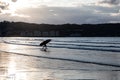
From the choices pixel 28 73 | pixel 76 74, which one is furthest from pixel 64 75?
pixel 28 73

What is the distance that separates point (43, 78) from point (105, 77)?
2.44 meters

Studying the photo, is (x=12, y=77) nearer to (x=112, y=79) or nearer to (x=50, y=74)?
(x=50, y=74)

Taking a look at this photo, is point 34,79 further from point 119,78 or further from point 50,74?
point 119,78

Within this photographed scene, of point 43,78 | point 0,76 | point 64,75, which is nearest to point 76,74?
point 64,75

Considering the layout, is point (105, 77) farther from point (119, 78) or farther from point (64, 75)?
point (64, 75)

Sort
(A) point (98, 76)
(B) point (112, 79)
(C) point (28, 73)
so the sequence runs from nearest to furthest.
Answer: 1. (B) point (112, 79)
2. (A) point (98, 76)
3. (C) point (28, 73)

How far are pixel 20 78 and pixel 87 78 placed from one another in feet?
8.48

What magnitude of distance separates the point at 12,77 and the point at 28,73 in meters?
1.55

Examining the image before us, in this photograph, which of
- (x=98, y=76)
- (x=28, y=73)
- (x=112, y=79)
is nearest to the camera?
(x=112, y=79)

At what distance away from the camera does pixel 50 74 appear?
1588 cm

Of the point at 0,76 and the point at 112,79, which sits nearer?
the point at 112,79

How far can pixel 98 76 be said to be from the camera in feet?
49.4

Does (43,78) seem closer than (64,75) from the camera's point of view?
Yes

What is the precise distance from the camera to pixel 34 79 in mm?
14195
